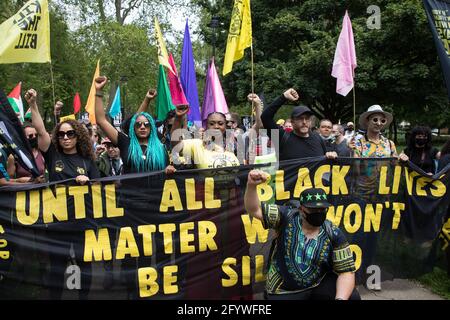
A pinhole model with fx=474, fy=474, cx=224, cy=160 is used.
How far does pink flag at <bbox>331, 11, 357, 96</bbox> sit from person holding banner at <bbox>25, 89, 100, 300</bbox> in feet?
14.7

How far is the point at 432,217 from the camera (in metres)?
5.08

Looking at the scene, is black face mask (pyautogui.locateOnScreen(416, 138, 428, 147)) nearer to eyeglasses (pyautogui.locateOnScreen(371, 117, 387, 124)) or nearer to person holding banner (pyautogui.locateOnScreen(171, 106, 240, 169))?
eyeglasses (pyautogui.locateOnScreen(371, 117, 387, 124))

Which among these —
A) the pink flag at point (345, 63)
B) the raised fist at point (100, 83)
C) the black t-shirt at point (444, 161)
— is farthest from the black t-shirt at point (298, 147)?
the pink flag at point (345, 63)

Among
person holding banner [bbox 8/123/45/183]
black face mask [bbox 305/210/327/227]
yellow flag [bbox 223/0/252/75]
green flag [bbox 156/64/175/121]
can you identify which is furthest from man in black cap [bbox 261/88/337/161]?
person holding banner [bbox 8/123/45/183]

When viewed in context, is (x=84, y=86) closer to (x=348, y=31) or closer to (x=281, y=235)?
(x=348, y=31)

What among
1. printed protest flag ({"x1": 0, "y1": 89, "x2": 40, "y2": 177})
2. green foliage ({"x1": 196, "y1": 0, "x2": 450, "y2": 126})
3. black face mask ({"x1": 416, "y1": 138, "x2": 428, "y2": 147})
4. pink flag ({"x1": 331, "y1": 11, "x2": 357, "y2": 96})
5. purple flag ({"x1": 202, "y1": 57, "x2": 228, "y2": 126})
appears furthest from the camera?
green foliage ({"x1": 196, "y1": 0, "x2": 450, "y2": 126})

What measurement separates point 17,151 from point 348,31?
5581 mm

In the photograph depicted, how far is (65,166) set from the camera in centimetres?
432

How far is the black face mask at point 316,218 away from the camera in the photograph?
10.4 ft

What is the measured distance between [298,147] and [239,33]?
2207 millimetres

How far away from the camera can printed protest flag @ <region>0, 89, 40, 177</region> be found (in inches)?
167

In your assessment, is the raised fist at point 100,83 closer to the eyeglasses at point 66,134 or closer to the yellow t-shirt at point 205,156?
the eyeglasses at point 66,134

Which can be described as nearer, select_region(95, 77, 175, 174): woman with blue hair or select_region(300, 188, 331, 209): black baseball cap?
select_region(300, 188, 331, 209): black baseball cap

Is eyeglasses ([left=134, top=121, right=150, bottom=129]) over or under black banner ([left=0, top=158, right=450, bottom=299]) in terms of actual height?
over
